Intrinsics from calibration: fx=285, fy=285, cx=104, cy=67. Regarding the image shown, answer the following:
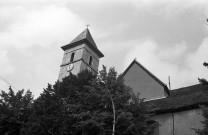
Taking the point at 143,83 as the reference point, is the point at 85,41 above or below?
above

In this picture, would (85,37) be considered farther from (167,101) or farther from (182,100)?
(182,100)

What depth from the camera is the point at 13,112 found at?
2738cm

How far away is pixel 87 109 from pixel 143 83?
887cm

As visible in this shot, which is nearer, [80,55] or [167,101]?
[167,101]

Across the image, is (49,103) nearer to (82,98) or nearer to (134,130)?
(82,98)

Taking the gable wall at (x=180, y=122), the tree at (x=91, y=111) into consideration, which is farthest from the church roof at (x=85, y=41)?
the gable wall at (x=180, y=122)

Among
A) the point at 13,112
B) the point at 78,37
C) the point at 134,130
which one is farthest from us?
the point at 78,37

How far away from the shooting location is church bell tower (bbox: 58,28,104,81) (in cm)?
4266

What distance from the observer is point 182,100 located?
2331 cm

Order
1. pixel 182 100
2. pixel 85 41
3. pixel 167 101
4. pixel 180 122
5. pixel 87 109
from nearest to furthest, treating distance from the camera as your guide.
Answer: pixel 87 109
pixel 180 122
pixel 182 100
pixel 167 101
pixel 85 41

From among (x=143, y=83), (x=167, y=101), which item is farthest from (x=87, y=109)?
(x=143, y=83)

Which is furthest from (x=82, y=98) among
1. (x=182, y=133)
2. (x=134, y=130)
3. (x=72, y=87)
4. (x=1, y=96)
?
(x=1, y=96)

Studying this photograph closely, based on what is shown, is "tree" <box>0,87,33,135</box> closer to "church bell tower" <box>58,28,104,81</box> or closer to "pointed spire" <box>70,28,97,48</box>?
"church bell tower" <box>58,28,104,81</box>

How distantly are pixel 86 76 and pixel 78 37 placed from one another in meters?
23.1
